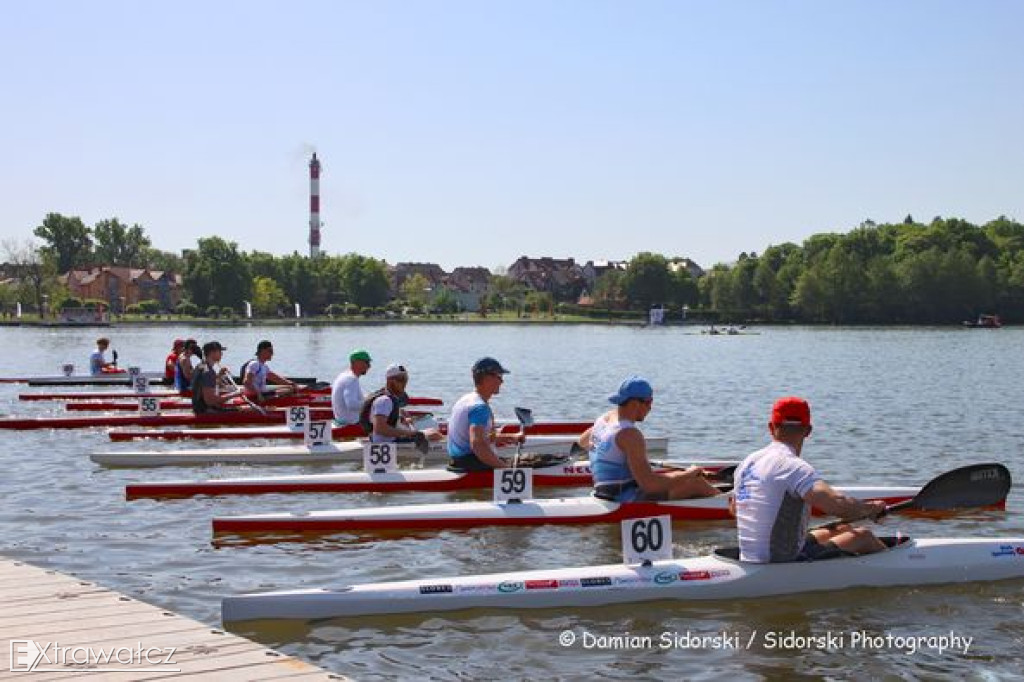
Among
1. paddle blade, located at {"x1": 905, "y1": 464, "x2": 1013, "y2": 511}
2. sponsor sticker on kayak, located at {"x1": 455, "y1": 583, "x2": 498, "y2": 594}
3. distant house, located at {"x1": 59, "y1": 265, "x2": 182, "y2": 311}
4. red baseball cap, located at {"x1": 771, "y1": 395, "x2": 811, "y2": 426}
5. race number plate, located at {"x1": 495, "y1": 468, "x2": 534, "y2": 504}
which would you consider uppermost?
distant house, located at {"x1": 59, "y1": 265, "x2": 182, "y2": 311}

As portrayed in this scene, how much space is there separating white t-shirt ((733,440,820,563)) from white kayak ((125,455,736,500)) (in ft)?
17.5

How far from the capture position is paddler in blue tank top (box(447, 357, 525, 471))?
14.2 m

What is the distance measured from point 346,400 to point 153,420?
227 inches

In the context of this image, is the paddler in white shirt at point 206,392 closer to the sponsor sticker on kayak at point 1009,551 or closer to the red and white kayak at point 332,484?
the red and white kayak at point 332,484

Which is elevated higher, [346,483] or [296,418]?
[296,418]

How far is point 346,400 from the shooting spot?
20.3 m

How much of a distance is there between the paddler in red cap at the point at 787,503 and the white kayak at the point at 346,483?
16.8ft

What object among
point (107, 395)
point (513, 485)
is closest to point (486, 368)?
point (513, 485)

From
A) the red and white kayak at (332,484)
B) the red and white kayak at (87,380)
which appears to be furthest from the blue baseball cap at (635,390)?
the red and white kayak at (87,380)

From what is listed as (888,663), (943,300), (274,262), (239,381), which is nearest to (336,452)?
(888,663)

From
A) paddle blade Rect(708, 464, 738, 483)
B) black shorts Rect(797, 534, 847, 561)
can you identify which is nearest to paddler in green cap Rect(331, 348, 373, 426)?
paddle blade Rect(708, 464, 738, 483)

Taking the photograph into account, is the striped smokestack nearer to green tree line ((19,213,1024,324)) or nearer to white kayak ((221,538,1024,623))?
green tree line ((19,213,1024,324))

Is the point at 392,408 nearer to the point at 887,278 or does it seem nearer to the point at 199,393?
the point at 199,393

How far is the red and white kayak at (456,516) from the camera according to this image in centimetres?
1323
